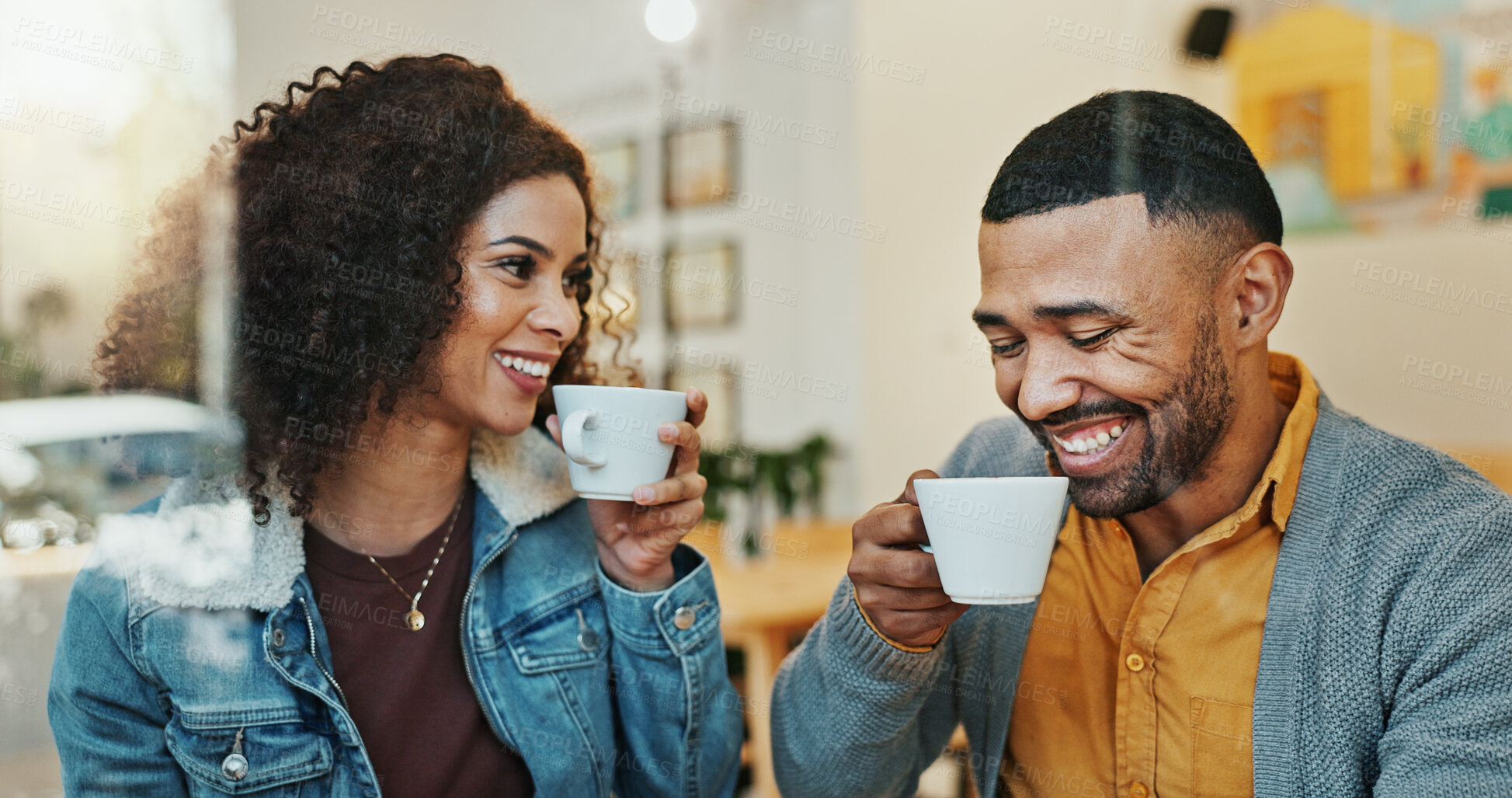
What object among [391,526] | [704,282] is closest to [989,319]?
[391,526]

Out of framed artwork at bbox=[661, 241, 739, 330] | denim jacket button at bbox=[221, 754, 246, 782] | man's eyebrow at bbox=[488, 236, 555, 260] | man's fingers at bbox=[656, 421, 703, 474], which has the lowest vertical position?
denim jacket button at bbox=[221, 754, 246, 782]

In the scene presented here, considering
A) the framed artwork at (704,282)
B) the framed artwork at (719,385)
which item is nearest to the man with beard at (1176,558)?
the framed artwork at (719,385)

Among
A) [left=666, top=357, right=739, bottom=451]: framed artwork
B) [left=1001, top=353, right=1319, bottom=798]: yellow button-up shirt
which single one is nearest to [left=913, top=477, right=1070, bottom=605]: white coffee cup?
[left=1001, top=353, right=1319, bottom=798]: yellow button-up shirt

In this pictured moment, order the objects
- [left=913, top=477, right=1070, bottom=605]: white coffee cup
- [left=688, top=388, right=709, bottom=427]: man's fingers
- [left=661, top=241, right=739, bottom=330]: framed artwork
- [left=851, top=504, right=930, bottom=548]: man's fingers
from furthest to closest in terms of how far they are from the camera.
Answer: [left=661, top=241, right=739, bottom=330]: framed artwork → [left=688, top=388, right=709, bottom=427]: man's fingers → [left=851, top=504, right=930, bottom=548]: man's fingers → [left=913, top=477, right=1070, bottom=605]: white coffee cup

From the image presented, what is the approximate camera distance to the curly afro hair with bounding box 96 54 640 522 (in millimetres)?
845

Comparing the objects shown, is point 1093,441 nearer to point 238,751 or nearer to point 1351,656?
point 1351,656

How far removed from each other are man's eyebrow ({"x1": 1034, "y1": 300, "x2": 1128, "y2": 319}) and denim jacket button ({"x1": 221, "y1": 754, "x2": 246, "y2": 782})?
688 millimetres

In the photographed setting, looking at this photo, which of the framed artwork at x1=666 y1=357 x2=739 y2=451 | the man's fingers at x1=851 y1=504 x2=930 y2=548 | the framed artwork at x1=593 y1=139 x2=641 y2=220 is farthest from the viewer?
the framed artwork at x1=593 y1=139 x2=641 y2=220

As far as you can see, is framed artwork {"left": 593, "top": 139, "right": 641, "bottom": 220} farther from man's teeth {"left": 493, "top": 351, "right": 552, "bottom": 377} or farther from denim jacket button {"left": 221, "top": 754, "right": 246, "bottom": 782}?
denim jacket button {"left": 221, "top": 754, "right": 246, "bottom": 782}

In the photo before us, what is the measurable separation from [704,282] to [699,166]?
45cm

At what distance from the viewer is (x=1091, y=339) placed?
0.74 m

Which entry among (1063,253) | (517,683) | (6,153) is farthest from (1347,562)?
(6,153)

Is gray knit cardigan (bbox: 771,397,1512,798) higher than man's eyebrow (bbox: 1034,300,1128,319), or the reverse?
man's eyebrow (bbox: 1034,300,1128,319)

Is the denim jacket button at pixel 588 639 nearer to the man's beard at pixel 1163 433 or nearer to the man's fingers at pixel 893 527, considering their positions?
the man's fingers at pixel 893 527
